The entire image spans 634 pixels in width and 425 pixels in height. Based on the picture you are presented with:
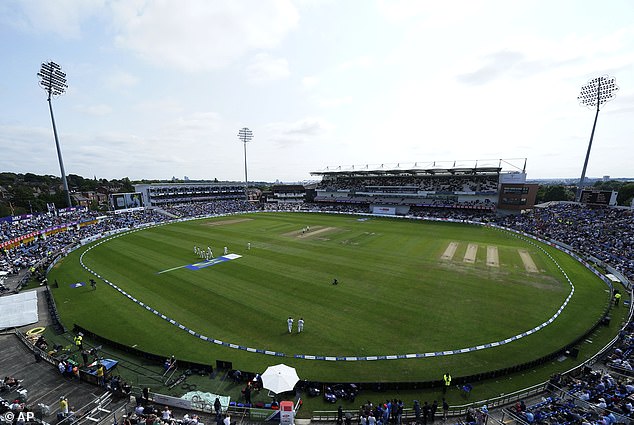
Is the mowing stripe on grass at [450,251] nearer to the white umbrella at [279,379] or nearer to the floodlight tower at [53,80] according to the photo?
the white umbrella at [279,379]

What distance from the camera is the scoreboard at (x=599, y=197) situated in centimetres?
4915

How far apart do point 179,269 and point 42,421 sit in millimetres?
20756

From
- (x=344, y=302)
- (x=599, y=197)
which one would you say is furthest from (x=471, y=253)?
(x=599, y=197)

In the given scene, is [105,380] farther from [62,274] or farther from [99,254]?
[99,254]

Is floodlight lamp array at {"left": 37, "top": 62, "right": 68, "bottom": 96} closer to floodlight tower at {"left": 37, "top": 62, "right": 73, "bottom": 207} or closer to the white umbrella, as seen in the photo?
floodlight tower at {"left": 37, "top": 62, "right": 73, "bottom": 207}

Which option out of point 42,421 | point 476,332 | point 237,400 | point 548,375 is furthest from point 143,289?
point 548,375

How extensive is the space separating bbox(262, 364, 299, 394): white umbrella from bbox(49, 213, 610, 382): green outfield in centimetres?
208

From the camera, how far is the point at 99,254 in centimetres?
3753

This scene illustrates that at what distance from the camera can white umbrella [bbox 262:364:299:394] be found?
39.2ft

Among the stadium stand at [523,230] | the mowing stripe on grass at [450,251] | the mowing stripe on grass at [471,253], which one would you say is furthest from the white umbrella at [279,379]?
the mowing stripe on grass at [471,253]

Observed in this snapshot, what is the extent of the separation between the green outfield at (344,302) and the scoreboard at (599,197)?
23.7 meters

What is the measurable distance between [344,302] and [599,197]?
60.8m

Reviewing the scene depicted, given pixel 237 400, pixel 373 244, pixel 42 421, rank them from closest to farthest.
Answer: pixel 42 421, pixel 237 400, pixel 373 244

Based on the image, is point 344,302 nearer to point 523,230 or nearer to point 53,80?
point 523,230
